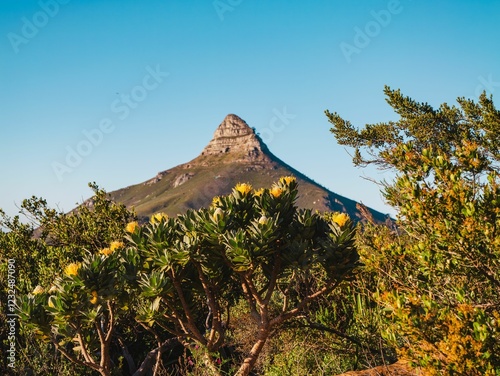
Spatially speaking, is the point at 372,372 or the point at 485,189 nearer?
the point at 485,189

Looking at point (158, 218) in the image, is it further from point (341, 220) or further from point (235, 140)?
point (235, 140)

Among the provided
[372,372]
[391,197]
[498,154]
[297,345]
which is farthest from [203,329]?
[498,154]

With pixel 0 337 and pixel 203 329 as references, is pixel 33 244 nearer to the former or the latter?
pixel 0 337

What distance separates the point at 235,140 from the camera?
6998 inches

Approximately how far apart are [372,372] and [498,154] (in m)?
9.46

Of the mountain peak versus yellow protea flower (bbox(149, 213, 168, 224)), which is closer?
yellow protea flower (bbox(149, 213, 168, 224))

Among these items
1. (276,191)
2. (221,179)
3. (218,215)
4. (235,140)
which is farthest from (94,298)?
(235,140)

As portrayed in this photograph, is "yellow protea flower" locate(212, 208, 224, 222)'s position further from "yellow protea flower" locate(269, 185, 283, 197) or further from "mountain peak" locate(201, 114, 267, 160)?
"mountain peak" locate(201, 114, 267, 160)

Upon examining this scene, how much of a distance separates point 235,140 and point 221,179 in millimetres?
47109

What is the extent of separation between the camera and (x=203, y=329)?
9.62 metres

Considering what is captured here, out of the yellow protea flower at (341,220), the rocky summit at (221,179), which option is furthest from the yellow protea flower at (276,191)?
the rocky summit at (221,179)

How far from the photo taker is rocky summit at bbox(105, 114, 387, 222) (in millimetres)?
115625

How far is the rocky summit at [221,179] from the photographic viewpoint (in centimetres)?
11562

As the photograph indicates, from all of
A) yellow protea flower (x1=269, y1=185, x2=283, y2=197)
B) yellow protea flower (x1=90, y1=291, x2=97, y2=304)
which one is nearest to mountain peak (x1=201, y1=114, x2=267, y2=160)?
yellow protea flower (x1=269, y1=185, x2=283, y2=197)
